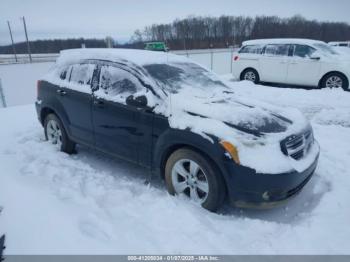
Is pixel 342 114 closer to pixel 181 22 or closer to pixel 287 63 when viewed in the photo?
pixel 287 63

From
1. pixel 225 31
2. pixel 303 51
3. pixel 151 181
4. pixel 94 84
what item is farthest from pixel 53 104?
pixel 225 31

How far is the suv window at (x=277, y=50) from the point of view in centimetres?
1098

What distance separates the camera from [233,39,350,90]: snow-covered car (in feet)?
32.7

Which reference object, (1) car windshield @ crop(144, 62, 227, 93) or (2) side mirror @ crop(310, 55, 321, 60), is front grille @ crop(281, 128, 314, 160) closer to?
(1) car windshield @ crop(144, 62, 227, 93)

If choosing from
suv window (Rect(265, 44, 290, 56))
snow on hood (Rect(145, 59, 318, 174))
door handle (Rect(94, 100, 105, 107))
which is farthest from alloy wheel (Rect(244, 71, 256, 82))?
door handle (Rect(94, 100, 105, 107))

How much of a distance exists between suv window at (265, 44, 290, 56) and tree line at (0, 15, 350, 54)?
40.7 meters

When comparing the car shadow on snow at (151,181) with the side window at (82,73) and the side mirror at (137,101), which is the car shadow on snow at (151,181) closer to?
the side mirror at (137,101)

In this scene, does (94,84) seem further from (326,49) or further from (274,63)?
(326,49)

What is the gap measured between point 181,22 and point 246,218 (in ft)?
209

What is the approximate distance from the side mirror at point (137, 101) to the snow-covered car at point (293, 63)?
8705 mm

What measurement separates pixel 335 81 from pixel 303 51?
156 centimetres

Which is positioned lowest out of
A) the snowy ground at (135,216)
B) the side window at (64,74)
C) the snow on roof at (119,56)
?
the snowy ground at (135,216)

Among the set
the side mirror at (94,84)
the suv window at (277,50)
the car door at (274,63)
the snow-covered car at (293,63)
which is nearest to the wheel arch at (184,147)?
the side mirror at (94,84)

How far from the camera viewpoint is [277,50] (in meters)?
11.2
